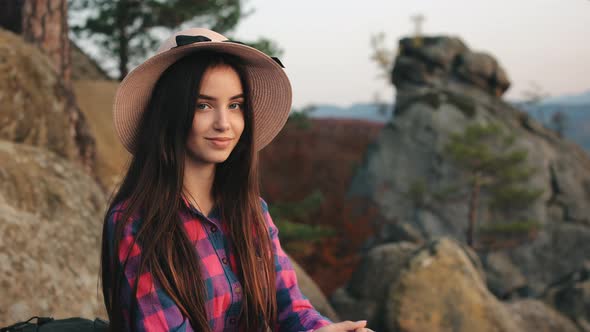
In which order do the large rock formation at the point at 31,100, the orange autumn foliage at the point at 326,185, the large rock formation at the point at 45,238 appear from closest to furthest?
the large rock formation at the point at 45,238 < the large rock formation at the point at 31,100 < the orange autumn foliage at the point at 326,185

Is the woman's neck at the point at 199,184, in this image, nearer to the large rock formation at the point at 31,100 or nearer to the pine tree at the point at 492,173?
the large rock formation at the point at 31,100

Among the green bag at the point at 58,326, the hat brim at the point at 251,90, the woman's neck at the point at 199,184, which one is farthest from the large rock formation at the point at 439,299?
the green bag at the point at 58,326

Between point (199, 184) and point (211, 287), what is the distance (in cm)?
39

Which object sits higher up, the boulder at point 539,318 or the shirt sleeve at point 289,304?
the shirt sleeve at point 289,304

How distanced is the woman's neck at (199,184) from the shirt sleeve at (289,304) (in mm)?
293

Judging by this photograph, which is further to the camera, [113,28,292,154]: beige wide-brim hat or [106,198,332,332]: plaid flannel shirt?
[113,28,292,154]: beige wide-brim hat

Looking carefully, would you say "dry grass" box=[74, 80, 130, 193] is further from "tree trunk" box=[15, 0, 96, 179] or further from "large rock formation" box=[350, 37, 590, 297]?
"large rock formation" box=[350, 37, 590, 297]

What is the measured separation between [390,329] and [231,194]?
2.99m

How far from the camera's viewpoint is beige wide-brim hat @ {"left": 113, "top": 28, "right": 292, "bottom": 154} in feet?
6.55

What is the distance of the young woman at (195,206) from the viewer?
75.4 inches

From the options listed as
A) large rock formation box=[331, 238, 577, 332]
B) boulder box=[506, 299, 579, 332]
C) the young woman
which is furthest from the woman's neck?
boulder box=[506, 299, 579, 332]

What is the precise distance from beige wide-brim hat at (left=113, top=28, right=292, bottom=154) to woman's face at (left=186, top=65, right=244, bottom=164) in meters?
0.09

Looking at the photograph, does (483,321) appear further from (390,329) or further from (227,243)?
(227,243)

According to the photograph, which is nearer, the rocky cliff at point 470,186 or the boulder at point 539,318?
the boulder at point 539,318
